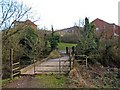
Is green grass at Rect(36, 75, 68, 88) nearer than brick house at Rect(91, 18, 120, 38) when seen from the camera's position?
Yes

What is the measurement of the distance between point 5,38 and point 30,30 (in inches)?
311

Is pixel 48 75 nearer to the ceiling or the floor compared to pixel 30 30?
nearer to the floor

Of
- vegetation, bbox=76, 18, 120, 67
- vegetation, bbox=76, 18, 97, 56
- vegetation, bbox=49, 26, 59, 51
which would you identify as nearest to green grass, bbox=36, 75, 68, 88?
vegetation, bbox=76, 18, 120, 67

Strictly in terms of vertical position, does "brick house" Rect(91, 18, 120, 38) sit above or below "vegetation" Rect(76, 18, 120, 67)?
above

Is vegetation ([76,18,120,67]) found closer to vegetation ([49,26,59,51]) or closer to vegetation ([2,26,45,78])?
vegetation ([2,26,45,78])

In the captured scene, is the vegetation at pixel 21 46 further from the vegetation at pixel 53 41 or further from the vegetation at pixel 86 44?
the vegetation at pixel 53 41

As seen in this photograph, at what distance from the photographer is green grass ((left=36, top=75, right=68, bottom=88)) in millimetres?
12292

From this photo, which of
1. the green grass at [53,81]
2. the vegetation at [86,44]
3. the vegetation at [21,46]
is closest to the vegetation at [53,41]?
the vegetation at [86,44]

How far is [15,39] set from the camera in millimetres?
17797

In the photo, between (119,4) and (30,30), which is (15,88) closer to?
(30,30)

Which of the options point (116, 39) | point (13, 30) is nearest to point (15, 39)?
point (13, 30)

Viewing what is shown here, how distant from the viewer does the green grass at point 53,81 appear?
484 inches

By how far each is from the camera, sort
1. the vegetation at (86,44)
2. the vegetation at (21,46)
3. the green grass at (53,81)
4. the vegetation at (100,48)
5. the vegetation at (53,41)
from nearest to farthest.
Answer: the green grass at (53,81)
the vegetation at (21,46)
the vegetation at (100,48)
the vegetation at (86,44)
the vegetation at (53,41)

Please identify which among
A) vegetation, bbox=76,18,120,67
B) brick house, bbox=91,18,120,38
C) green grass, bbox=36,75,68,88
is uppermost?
brick house, bbox=91,18,120,38
